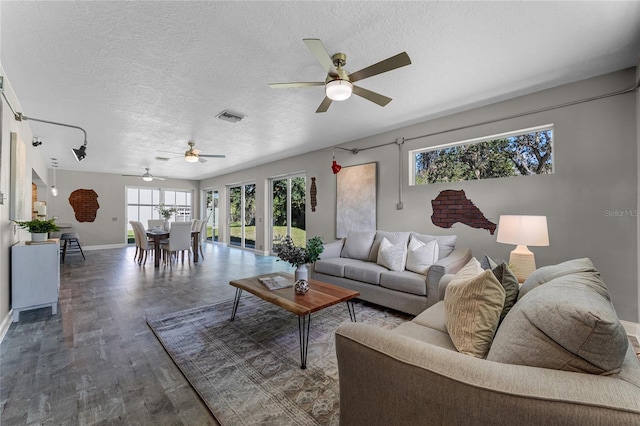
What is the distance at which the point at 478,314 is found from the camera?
1.21m

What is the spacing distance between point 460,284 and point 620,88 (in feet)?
9.44

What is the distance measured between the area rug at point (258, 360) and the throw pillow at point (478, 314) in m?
0.87

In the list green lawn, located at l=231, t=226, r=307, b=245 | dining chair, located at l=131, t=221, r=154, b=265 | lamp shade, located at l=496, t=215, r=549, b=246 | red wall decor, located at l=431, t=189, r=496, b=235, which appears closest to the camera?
lamp shade, located at l=496, t=215, r=549, b=246

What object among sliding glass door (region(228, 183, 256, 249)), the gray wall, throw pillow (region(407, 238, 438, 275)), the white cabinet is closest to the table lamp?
the gray wall

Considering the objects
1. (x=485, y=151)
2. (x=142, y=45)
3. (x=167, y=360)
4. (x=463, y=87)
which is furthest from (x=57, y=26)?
(x=485, y=151)

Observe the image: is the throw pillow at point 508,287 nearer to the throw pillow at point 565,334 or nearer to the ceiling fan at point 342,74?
the throw pillow at point 565,334

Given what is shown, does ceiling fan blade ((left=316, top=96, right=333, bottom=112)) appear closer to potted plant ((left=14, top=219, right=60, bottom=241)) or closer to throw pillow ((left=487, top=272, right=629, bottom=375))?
throw pillow ((left=487, top=272, right=629, bottom=375))

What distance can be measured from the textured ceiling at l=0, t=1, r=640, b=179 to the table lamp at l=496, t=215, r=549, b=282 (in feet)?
4.77

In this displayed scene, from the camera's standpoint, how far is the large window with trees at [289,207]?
20.8 ft

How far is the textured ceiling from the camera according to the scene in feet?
5.96

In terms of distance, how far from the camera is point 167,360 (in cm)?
209

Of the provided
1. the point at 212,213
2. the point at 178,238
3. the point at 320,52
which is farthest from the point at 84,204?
the point at 320,52

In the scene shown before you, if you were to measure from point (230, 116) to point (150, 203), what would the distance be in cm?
782

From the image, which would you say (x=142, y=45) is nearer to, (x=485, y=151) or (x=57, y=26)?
(x=57, y=26)
